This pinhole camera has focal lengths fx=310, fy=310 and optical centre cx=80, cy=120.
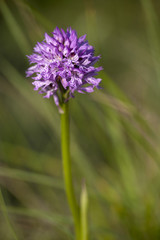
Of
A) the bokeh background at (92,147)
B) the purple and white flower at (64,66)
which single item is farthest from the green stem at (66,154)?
the bokeh background at (92,147)

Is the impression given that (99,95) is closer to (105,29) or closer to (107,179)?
(107,179)

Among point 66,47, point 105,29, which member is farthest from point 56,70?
point 105,29

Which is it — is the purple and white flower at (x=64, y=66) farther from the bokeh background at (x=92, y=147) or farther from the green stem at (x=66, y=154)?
the bokeh background at (x=92, y=147)

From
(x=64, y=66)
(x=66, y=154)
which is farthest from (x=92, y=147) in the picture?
(x=64, y=66)

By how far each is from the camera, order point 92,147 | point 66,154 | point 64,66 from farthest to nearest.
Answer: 1. point 92,147
2. point 66,154
3. point 64,66

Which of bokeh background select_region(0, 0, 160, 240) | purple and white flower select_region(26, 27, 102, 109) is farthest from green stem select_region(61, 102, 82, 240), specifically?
bokeh background select_region(0, 0, 160, 240)

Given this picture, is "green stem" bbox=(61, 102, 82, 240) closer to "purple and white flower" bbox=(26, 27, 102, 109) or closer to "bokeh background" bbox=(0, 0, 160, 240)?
"purple and white flower" bbox=(26, 27, 102, 109)

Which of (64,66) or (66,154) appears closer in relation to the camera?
(64,66)

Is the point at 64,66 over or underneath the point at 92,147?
underneath

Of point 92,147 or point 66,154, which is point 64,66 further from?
point 92,147
